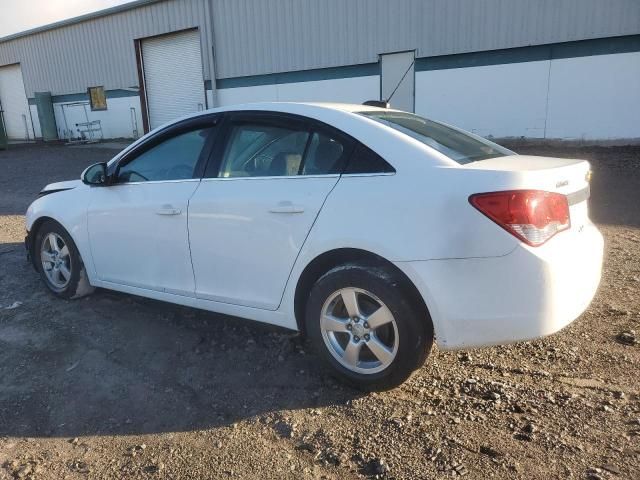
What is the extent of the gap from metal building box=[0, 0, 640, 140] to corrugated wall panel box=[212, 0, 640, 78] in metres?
0.03

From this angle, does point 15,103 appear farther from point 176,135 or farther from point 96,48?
point 176,135

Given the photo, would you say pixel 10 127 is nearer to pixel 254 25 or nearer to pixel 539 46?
pixel 254 25

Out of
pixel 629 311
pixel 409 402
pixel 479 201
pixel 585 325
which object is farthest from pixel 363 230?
pixel 629 311

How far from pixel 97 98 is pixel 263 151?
993 inches

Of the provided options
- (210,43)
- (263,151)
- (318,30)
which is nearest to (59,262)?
(263,151)

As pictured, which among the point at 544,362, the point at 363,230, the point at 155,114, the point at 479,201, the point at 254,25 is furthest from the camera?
the point at 155,114

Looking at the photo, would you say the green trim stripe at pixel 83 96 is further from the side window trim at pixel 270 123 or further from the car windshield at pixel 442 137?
the car windshield at pixel 442 137

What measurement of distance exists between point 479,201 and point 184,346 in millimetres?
2314

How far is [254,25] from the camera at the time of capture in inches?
746

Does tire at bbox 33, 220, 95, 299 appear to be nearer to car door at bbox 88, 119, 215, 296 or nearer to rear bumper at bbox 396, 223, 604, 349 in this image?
car door at bbox 88, 119, 215, 296

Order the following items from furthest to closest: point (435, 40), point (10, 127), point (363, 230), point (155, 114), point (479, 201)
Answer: point (10, 127) < point (155, 114) < point (435, 40) < point (363, 230) < point (479, 201)

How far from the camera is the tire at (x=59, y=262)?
14.8 ft

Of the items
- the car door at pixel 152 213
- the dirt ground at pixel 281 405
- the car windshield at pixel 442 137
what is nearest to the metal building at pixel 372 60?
the dirt ground at pixel 281 405

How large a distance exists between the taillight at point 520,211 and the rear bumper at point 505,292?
6 cm
